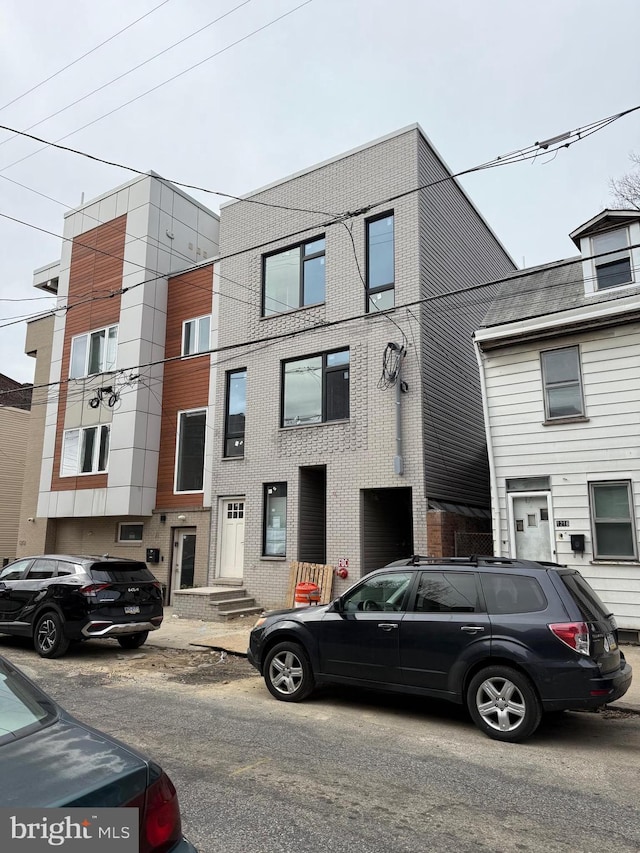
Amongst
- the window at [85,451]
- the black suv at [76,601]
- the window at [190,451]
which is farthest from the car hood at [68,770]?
the window at [85,451]

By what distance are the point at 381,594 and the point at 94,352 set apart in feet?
50.8

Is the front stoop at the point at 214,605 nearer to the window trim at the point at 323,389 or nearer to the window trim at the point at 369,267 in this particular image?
the window trim at the point at 323,389

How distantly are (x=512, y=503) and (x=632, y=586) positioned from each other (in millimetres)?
2528

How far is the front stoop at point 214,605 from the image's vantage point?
14.0 m

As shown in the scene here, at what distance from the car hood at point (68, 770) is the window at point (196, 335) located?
1595 centimetres

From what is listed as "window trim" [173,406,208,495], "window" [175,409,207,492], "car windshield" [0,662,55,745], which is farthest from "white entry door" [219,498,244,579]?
"car windshield" [0,662,55,745]

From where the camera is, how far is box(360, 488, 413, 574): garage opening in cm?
1427

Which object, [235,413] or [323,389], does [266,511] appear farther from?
[323,389]

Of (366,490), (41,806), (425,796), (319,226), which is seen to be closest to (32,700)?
(41,806)

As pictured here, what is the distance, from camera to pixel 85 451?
19.1m

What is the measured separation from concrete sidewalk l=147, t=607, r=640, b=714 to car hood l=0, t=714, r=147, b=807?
7618 mm

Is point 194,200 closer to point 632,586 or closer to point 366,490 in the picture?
point 366,490

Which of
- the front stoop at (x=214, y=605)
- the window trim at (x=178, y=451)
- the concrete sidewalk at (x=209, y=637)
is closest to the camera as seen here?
the concrete sidewalk at (x=209, y=637)

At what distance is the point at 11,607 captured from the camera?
1054cm
